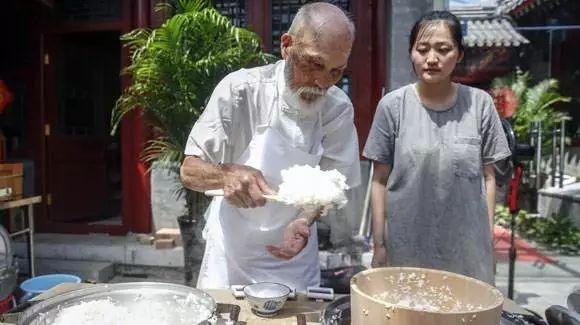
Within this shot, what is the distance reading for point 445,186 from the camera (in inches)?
90.7

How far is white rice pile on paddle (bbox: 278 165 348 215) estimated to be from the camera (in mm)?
1534

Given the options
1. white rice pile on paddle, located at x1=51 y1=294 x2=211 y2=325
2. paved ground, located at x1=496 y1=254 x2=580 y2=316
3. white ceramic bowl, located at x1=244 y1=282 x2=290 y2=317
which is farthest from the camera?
paved ground, located at x1=496 y1=254 x2=580 y2=316

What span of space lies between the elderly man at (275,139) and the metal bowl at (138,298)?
0.39 metres

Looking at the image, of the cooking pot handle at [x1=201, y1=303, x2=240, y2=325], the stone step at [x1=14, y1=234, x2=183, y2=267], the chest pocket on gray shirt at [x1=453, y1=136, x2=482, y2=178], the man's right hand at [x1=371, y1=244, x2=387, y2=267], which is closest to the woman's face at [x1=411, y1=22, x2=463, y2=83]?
the chest pocket on gray shirt at [x1=453, y1=136, x2=482, y2=178]

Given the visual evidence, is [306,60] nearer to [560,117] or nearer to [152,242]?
[152,242]

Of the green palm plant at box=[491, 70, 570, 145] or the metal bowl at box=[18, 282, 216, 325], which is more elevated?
the green palm plant at box=[491, 70, 570, 145]

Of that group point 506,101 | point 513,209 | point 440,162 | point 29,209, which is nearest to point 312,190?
point 440,162

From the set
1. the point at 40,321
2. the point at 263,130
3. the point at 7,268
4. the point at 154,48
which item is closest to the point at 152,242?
the point at 7,268

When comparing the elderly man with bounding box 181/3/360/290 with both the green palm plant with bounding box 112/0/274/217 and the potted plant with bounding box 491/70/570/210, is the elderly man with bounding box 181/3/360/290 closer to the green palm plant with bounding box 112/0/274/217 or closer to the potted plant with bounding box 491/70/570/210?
the green palm plant with bounding box 112/0/274/217

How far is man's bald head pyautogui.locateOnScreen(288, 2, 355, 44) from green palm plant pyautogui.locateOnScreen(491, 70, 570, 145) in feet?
27.1

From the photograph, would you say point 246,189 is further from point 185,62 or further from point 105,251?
point 105,251

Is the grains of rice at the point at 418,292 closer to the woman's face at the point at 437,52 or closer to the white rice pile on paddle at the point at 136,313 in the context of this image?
the white rice pile on paddle at the point at 136,313

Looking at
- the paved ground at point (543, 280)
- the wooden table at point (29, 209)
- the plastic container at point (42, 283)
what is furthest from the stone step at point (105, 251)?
the paved ground at point (543, 280)

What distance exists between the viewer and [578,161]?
351 inches
